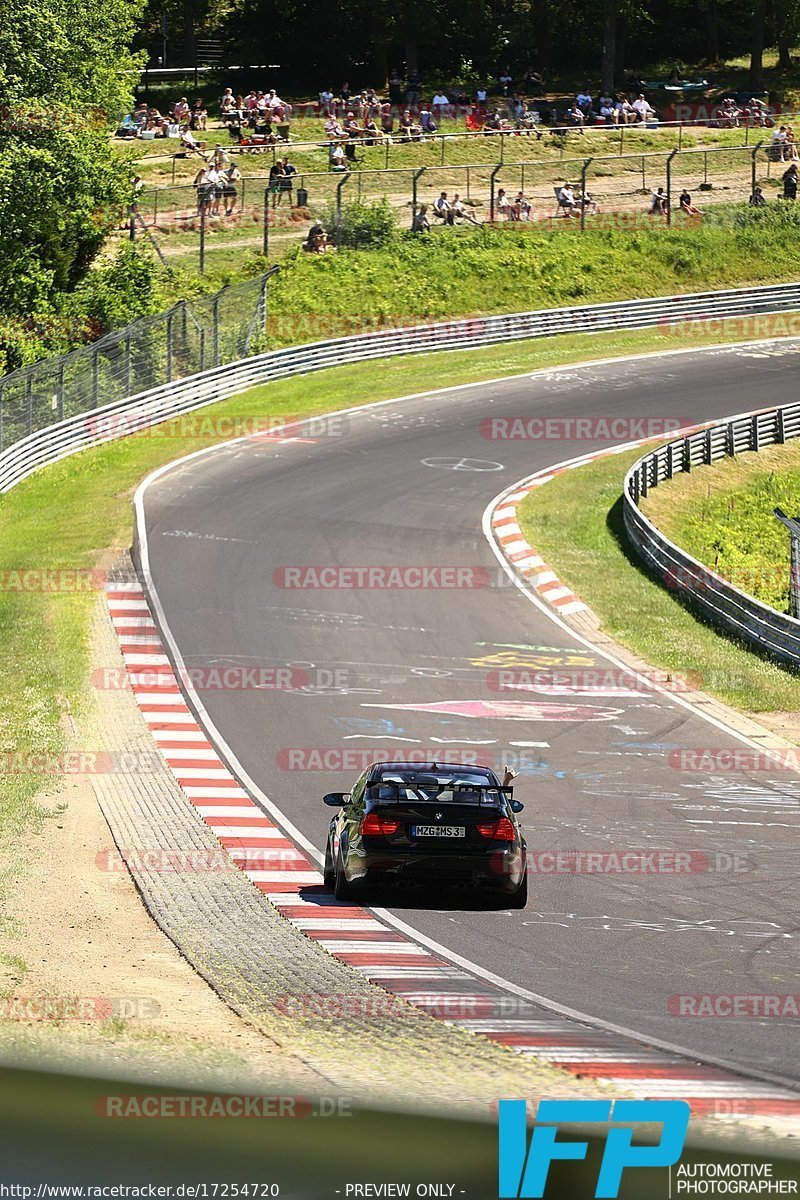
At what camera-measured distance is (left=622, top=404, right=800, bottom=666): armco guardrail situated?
95.7ft

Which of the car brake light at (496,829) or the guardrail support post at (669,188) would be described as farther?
the guardrail support post at (669,188)

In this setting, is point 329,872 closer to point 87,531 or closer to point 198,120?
point 87,531

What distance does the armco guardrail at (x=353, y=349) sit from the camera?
42.1 metres

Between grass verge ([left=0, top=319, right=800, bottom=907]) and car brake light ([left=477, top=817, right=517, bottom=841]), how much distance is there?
4.46 m

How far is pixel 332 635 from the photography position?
93.6ft

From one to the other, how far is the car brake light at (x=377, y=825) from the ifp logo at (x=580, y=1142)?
5.11m

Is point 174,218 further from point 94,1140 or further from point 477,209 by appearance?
point 94,1140

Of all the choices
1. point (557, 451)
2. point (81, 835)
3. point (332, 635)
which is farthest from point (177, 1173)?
point (557, 451)

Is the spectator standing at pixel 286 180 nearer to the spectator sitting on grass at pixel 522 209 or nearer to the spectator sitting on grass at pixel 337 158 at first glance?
the spectator sitting on grass at pixel 337 158

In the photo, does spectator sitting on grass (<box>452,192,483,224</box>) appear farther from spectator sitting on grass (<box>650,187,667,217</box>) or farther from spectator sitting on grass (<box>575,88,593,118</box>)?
spectator sitting on grass (<box>575,88,593,118</box>)

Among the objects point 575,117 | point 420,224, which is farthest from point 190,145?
point 575,117

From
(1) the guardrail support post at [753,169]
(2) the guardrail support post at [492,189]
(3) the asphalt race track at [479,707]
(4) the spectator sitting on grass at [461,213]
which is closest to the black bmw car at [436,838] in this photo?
(3) the asphalt race track at [479,707]

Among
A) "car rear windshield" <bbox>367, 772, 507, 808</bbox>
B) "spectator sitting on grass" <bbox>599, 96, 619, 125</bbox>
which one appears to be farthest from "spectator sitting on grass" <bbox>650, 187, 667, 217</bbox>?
"car rear windshield" <bbox>367, 772, 507, 808</bbox>

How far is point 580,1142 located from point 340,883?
20.3 feet
